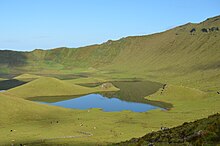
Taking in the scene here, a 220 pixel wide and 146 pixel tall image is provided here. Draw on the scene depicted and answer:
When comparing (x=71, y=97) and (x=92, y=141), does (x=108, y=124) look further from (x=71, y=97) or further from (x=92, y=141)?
(x=71, y=97)

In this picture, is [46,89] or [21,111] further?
[46,89]

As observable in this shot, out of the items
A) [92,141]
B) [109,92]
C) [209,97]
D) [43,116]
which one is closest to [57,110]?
[43,116]

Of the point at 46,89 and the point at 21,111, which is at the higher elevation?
the point at 46,89

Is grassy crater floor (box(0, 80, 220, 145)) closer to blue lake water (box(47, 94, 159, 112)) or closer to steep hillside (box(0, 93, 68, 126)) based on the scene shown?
steep hillside (box(0, 93, 68, 126))

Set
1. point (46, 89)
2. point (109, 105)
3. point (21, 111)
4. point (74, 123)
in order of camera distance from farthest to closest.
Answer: point (46, 89), point (109, 105), point (21, 111), point (74, 123)

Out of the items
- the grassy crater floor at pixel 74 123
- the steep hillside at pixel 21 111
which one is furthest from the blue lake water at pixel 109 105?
the steep hillside at pixel 21 111

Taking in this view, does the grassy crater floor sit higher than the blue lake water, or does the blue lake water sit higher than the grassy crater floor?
the blue lake water

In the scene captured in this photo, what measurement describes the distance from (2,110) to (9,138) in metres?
33.6

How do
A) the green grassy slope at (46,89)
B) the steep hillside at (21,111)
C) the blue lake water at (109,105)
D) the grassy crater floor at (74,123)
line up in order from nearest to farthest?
the grassy crater floor at (74,123)
the steep hillside at (21,111)
the blue lake water at (109,105)
the green grassy slope at (46,89)

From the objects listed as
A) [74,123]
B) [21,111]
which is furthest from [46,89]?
[74,123]

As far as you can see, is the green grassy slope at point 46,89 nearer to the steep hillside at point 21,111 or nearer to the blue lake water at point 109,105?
the blue lake water at point 109,105

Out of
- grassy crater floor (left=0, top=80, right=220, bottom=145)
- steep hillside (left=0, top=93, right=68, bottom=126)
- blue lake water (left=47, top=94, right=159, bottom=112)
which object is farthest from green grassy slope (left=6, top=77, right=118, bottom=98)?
grassy crater floor (left=0, top=80, right=220, bottom=145)

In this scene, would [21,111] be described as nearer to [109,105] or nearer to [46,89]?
[109,105]

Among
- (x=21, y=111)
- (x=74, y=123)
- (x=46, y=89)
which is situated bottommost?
(x=74, y=123)
